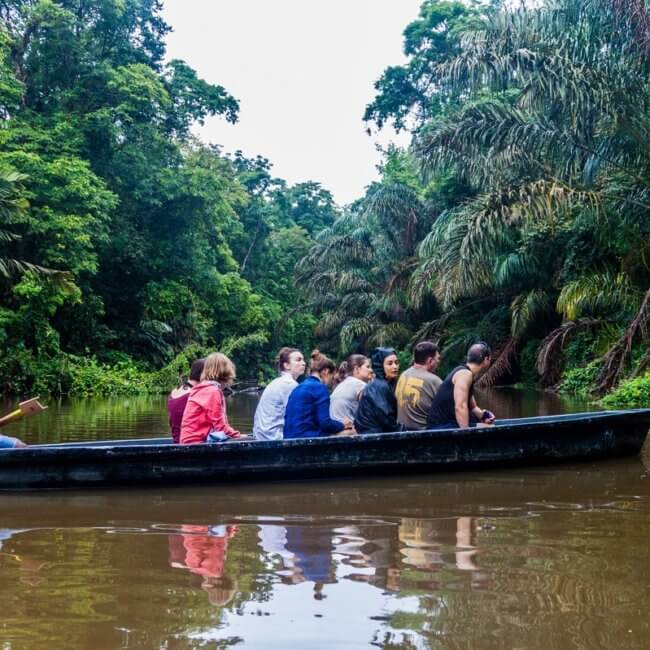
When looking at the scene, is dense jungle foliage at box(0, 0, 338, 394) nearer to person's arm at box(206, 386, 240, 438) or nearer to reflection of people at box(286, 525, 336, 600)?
person's arm at box(206, 386, 240, 438)

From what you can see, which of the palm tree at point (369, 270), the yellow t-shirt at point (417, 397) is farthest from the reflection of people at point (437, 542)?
the palm tree at point (369, 270)

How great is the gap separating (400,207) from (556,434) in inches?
917

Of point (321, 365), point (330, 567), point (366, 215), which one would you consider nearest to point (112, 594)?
point (330, 567)

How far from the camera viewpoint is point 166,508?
660cm

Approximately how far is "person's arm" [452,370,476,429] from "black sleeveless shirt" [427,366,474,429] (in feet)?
0.22

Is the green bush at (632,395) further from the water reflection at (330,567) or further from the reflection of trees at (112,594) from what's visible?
the reflection of trees at (112,594)

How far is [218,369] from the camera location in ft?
24.7

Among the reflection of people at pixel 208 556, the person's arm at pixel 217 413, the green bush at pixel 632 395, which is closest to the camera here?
the reflection of people at pixel 208 556

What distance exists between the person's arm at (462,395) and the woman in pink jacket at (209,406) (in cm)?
196

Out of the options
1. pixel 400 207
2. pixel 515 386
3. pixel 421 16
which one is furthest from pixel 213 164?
pixel 515 386

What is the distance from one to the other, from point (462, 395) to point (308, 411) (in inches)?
53.4

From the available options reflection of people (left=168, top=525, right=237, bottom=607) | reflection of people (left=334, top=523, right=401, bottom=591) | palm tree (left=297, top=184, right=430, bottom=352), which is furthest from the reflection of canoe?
palm tree (left=297, top=184, right=430, bottom=352)

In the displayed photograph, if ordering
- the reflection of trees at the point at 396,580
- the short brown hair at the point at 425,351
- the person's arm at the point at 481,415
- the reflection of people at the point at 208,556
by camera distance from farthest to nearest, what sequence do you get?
1. the person's arm at the point at 481,415
2. the short brown hair at the point at 425,351
3. the reflection of people at the point at 208,556
4. the reflection of trees at the point at 396,580

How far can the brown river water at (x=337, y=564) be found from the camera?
3.62 m
